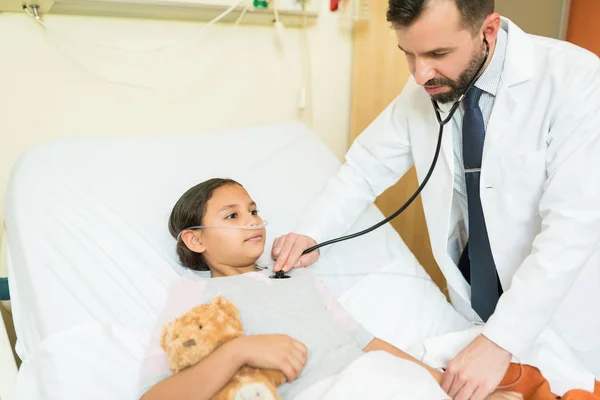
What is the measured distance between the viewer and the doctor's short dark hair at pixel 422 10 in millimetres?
1150

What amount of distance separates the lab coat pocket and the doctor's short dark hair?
14.0 inches

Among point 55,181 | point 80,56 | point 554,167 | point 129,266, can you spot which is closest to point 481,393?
point 554,167

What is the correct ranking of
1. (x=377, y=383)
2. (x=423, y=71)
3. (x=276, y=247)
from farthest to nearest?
(x=276, y=247)
(x=423, y=71)
(x=377, y=383)

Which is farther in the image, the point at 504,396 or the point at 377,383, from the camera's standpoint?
the point at 504,396

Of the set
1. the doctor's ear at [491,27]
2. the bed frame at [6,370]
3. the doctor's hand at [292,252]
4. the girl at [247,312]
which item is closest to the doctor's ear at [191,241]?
the girl at [247,312]

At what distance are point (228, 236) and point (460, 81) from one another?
28.3 inches

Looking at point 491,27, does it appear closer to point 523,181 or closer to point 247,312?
point 523,181

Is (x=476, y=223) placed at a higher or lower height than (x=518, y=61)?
lower

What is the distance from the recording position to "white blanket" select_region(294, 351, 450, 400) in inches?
37.3

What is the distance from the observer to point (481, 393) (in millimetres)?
1069

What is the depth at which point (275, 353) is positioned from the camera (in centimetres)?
99

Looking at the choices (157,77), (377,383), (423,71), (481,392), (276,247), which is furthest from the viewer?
(157,77)


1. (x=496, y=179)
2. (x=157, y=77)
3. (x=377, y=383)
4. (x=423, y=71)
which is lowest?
(x=377, y=383)

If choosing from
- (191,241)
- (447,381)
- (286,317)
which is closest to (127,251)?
(191,241)
